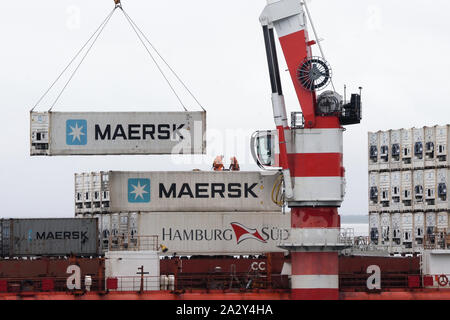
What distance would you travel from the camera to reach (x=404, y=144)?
2662 inches

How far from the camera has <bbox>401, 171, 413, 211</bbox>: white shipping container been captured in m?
67.1

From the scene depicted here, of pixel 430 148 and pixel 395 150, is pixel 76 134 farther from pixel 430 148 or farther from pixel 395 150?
pixel 430 148

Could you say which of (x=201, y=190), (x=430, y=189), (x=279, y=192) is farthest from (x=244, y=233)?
(x=430, y=189)

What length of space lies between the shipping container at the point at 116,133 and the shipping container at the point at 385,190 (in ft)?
57.5

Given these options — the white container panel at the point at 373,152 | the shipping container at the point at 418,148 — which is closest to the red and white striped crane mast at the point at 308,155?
the shipping container at the point at 418,148

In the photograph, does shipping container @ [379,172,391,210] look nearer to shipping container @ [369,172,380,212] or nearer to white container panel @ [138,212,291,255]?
shipping container @ [369,172,380,212]

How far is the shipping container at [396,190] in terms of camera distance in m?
67.8

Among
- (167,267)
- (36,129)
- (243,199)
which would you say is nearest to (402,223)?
(243,199)

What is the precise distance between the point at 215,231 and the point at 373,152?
18.2 m

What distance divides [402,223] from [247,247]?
15241 millimetres

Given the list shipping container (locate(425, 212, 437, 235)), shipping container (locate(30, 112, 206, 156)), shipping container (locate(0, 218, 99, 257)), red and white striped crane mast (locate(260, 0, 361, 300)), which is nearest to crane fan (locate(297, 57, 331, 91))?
red and white striped crane mast (locate(260, 0, 361, 300))

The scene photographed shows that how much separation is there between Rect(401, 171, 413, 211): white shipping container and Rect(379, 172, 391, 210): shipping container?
1215mm

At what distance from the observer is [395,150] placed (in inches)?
2685
